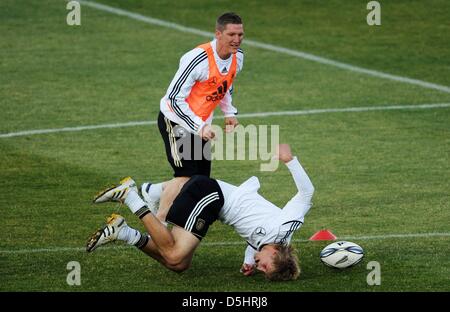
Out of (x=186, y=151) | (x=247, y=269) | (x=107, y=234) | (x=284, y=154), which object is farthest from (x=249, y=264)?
(x=186, y=151)

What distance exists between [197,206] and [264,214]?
0.68 m

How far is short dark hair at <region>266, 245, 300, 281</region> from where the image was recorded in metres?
11.0

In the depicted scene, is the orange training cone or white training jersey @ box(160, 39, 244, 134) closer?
the orange training cone

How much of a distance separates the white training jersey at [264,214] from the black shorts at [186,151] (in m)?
1.30

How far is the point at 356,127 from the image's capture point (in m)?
18.1

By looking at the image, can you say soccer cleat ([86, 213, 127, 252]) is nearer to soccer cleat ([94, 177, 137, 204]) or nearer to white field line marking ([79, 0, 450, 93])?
soccer cleat ([94, 177, 137, 204])

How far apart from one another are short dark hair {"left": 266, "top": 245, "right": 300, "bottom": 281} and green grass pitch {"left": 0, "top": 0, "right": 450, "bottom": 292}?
0.09 m

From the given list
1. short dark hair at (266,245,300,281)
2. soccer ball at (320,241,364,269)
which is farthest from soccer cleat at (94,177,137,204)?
soccer ball at (320,241,364,269)

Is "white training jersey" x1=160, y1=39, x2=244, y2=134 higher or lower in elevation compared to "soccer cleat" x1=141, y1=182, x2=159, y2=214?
higher

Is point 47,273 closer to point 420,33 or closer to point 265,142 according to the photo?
point 265,142

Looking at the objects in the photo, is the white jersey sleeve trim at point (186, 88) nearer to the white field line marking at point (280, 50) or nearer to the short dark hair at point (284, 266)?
the short dark hair at point (284, 266)

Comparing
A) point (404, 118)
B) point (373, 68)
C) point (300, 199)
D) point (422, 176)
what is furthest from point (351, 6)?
point (300, 199)

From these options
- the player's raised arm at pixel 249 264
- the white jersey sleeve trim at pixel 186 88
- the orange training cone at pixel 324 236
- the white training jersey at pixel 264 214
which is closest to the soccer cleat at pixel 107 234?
the white training jersey at pixel 264 214

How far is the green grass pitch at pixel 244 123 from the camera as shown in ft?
38.2
